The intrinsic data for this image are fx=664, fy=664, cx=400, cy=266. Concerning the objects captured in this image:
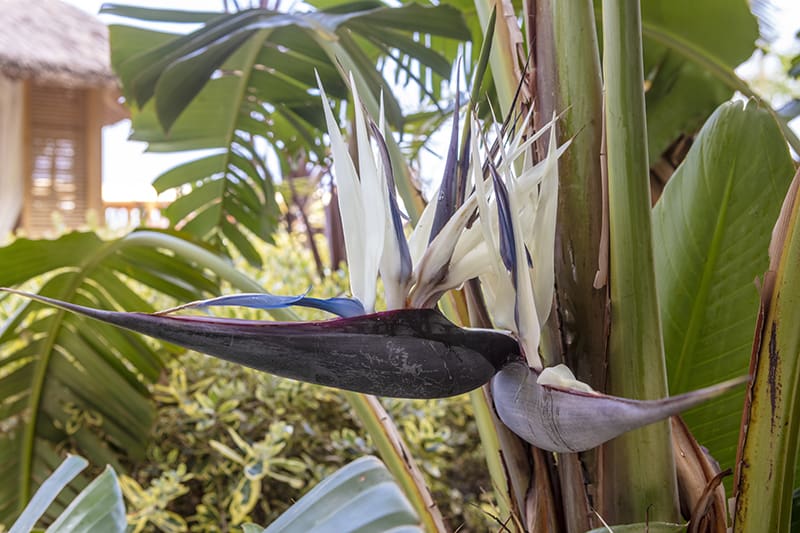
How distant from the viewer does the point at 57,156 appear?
3.99m

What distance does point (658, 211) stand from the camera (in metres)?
0.45

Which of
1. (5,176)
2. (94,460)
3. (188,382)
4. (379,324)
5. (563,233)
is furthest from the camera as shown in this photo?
(5,176)

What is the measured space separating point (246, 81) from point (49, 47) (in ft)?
9.92

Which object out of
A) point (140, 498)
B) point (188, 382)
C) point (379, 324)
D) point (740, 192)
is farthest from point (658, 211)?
point (188, 382)

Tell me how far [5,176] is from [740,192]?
4171 mm

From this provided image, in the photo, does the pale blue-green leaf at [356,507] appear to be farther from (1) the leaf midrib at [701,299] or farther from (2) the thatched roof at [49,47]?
(2) the thatched roof at [49,47]

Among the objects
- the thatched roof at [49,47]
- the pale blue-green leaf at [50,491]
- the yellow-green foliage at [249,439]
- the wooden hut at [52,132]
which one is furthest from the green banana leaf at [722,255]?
the wooden hut at [52,132]

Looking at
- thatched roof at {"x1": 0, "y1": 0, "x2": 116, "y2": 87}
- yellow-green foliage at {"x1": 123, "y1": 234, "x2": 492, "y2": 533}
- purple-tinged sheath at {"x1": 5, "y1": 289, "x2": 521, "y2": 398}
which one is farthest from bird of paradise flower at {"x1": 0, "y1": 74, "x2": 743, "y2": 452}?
thatched roof at {"x1": 0, "y1": 0, "x2": 116, "y2": 87}

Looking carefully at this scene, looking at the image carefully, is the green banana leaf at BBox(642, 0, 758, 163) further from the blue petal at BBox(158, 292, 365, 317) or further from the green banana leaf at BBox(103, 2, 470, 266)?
the blue petal at BBox(158, 292, 365, 317)

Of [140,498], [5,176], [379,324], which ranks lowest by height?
[140,498]

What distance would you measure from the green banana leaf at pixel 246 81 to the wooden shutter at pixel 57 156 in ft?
11.1

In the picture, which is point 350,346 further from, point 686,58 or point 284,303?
point 686,58

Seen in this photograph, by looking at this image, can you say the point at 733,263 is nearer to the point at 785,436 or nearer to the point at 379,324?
the point at 785,436

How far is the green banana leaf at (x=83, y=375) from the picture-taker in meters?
0.76
